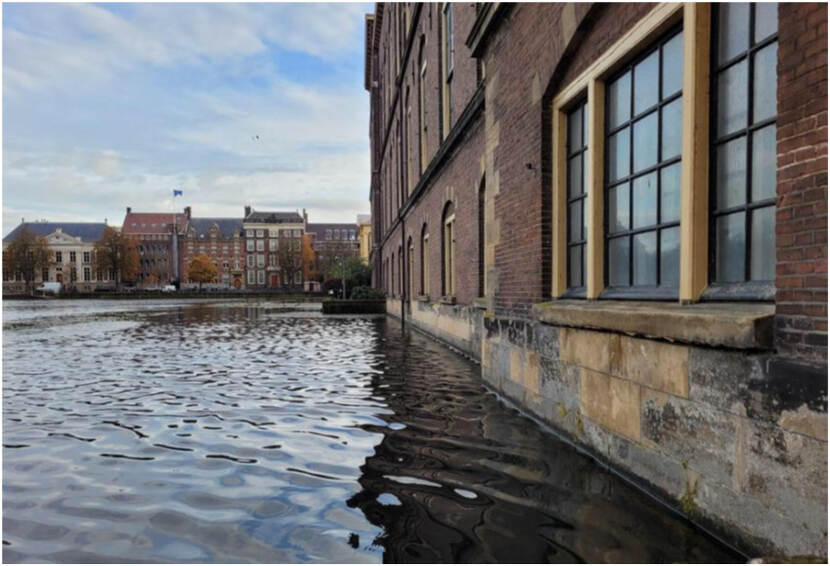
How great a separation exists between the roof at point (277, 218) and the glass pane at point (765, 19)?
10110 cm

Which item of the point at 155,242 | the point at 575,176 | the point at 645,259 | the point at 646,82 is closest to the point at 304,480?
the point at 645,259

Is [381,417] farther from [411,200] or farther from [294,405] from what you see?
[411,200]

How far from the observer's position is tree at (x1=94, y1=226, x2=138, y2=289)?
85.2 metres

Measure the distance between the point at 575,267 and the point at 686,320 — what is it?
2388mm

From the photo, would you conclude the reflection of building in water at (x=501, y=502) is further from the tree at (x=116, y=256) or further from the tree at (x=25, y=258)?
the tree at (x=116, y=256)

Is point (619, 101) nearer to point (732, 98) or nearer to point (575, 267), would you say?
point (732, 98)

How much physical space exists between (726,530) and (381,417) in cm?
365

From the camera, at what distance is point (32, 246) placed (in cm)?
8038

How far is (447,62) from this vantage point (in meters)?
13.4

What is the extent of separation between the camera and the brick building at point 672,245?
2715mm

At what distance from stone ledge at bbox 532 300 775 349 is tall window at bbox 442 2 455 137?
9532mm

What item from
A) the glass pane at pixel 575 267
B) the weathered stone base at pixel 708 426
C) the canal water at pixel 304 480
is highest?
the glass pane at pixel 575 267

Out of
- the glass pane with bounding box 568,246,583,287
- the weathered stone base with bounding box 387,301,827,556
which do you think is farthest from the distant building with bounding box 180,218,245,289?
the weathered stone base with bounding box 387,301,827,556

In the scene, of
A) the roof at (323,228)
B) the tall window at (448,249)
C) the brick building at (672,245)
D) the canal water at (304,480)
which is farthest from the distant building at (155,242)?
the brick building at (672,245)
